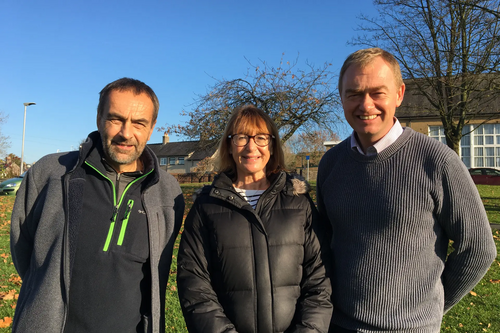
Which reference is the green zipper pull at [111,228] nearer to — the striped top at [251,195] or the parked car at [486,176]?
the striped top at [251,195]

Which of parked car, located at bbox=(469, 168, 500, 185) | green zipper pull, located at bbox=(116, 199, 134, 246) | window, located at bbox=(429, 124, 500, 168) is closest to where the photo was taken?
green zipper pull, located at bbox=(116, 199, 134, 246)

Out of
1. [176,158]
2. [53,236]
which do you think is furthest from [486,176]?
[176,158]

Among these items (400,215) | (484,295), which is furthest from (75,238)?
(484,295)

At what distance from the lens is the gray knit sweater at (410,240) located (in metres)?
2.09

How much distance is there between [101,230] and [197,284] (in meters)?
0.76

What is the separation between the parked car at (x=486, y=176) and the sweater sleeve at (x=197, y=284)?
85.2 feet

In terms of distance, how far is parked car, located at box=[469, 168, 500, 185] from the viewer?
23.4 m

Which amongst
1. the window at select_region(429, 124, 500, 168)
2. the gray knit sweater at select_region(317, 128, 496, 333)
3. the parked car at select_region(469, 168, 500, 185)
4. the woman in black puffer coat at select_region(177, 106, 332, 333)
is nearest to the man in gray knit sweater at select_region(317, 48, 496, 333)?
the gray knit sweater at select_region(317, 128, 496, 333)

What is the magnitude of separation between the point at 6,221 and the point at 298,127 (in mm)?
10461

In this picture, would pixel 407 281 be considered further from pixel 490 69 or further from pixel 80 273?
pixel 490 69

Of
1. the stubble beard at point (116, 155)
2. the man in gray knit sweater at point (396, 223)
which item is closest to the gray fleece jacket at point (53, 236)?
the stubble beard at point (116, 155)

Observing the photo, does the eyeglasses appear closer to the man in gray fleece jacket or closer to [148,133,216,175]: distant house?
the man in gray fleece jacket

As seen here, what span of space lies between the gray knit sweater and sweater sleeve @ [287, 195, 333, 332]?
0.13 meters

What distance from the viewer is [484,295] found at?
562 cm
